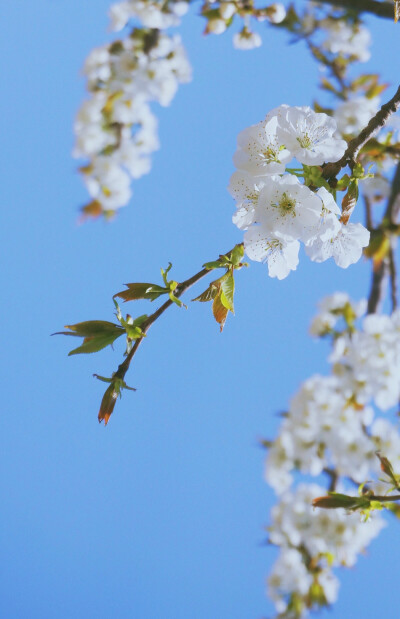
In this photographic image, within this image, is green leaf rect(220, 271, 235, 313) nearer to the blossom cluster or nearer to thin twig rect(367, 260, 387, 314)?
thin twig rect(367, 260, 387, 314)

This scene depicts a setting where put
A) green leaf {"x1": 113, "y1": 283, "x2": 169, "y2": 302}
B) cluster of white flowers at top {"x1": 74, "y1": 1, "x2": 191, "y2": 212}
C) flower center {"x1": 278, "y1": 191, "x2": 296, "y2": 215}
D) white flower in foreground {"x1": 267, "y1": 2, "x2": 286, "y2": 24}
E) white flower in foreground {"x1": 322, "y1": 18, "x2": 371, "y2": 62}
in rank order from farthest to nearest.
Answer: cluster of white flowers at top {"x1": 74, "y1": 1, "x2": 191, "y2": 212}
white flower in foreground {"x1": 322, "y1": 18, "x2": 371, "y2": 62}
white flower in foreground {"x1": 267, "y1": 2, "x2": 286, "y2": 24}
green leaf {"x1": 113, "y1": 283, "x2": 169, "y2": 302}
flower center {"x1": 278, "y1": 191, "x2": 296, "y2": 215}

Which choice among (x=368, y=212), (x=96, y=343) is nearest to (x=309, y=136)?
(x=96, y=343)

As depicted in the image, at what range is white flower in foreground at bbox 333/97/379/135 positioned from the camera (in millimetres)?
3109

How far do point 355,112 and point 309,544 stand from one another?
2.44 m

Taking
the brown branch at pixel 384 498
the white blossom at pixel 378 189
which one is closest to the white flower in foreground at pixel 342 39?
the white blossom at pixel 378 189

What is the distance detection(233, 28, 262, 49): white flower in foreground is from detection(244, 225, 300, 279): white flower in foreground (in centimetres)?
238

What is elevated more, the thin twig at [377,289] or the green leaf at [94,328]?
the thin twig at [377,289]

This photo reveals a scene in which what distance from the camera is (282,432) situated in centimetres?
346

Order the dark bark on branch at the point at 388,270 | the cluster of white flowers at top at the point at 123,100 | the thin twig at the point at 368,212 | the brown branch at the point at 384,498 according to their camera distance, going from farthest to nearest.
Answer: the cluster of white flowers at top at the point at 123,100 < the thin twig at the point at 368,212 < the dark bark on branch at the point at 388,270 < the brown branch at the point at 384,498

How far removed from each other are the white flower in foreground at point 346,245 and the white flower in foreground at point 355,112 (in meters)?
2.36

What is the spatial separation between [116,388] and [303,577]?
2.67 metres

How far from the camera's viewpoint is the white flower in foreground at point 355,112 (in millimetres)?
3109

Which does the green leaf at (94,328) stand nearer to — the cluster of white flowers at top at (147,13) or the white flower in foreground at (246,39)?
the white flower in foreground at (246,39)

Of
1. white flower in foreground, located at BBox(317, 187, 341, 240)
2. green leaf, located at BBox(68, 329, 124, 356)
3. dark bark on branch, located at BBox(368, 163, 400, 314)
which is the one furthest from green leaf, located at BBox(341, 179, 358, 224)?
dark bark on branch, located at BBox(368, 163, 400, 314)
